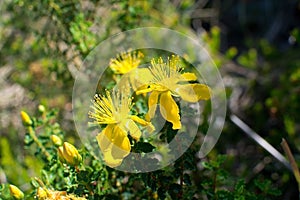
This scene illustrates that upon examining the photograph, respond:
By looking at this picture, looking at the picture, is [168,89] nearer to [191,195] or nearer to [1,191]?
[191,195]

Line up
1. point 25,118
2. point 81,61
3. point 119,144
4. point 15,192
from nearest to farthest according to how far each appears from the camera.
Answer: point 119,144 → point 15,192 → point 25,118 → point 81,61

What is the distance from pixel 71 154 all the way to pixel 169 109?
0.89 ft

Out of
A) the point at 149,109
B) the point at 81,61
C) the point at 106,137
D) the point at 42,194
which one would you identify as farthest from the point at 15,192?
the point at 81,61

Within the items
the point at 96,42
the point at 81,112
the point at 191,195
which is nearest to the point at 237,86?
the point at 96,42

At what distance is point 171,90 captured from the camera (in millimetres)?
1315

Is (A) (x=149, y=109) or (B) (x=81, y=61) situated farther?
(B) (x=81, y=61)

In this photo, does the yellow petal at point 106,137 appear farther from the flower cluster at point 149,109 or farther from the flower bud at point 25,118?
the flower bud at point 25,118

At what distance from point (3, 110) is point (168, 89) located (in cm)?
168

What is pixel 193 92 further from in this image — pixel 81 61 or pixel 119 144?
pixel 81 61

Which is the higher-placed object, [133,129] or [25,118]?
[133,129]

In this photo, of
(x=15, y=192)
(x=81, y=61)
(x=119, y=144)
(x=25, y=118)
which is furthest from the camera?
(x=81, y=61)

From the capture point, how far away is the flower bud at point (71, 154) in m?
1.28

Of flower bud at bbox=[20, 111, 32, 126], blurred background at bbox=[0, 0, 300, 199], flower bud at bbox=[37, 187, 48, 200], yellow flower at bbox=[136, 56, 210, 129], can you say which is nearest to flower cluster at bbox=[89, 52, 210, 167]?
yellow flower at bbox=[136, 56, 210, 129]

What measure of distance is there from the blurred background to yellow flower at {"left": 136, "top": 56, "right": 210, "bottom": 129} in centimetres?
54
